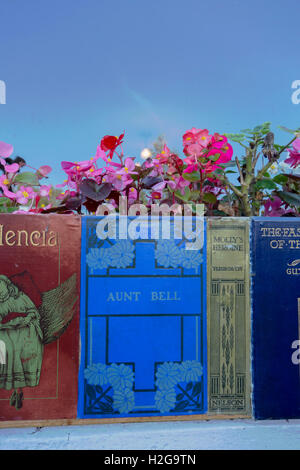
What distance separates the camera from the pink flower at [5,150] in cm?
157

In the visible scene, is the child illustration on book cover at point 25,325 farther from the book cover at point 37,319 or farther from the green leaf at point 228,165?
the green leaf at point 228,165

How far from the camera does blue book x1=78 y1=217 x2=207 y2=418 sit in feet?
4.68

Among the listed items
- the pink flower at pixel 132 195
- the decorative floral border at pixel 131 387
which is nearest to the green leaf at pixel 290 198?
the pink flower at pixel 132 195

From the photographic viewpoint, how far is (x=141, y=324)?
1.44 m

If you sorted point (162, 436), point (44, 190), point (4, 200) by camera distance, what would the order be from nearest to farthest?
point (162, 436) → point (4, 200) → point (44, 190)

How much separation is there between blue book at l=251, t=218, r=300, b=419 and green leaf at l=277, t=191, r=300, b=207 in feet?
0.44

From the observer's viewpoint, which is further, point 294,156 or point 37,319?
point 294,156

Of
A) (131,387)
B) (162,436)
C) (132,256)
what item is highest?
(132,256)

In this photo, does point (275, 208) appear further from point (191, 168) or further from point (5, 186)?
point (5, 186)

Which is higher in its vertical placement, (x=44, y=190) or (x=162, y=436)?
(x=44, y=190)

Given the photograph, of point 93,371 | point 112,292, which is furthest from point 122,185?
point 93,371

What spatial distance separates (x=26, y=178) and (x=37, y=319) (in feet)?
1.91

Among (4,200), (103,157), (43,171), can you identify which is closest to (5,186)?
(4,200)
